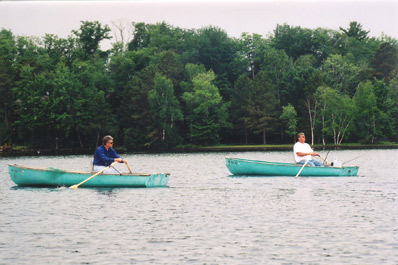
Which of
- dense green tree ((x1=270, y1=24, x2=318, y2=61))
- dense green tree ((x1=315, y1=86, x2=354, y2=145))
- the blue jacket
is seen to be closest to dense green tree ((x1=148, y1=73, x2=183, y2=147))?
dense green tree ((x1=315, y1=86, x2=354, y2=145))

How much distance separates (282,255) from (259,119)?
8316 cm

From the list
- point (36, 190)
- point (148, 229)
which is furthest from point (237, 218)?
point (36, 190)

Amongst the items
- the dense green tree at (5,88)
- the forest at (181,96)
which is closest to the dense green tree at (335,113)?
the forest at (181,96)

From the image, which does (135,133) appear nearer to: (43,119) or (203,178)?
(43,119)

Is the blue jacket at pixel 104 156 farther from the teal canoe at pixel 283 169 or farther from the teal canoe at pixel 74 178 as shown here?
the teal canoe at pixel 283 169

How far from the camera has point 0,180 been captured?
37.9 meters

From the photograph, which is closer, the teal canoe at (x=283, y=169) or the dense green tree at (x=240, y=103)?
the teal canoe at (x=283, y=169)

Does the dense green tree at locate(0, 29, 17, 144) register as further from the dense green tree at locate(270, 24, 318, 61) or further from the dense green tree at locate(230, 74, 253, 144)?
the dense green tree at locate(270, 24, 318, 61)

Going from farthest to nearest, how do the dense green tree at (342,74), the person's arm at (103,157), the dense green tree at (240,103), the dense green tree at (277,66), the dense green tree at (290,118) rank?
1. the dense green tree at (277,66)
2. the dense green tree at (342,74)
3. the dense green tree at (240,103)
4. the dense green tree at (290,118)
5. the person's arm at (103,157)

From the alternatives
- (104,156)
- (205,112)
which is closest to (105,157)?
(104,156)

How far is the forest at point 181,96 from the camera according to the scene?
94.8 meters

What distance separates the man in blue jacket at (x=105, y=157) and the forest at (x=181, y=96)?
213 feet

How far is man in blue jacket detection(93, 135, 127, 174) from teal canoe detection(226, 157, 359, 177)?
29.7 feet

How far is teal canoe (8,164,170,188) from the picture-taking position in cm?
2975
